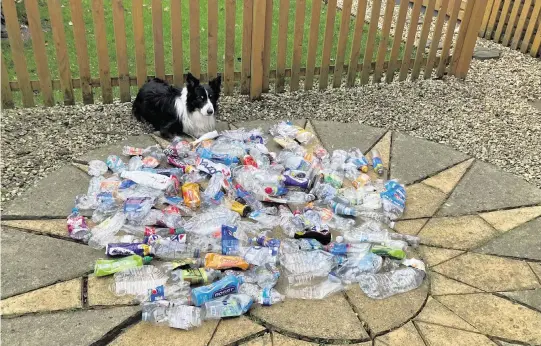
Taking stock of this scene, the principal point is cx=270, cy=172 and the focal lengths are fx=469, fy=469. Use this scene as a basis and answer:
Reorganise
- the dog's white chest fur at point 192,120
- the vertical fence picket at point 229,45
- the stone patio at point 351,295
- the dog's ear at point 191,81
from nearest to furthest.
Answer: the stone patio at point 351,295 < the dog's ear at point 191,81 < the dog's white chest fur at point 192,120 < the vertical fence picket at point 229,45

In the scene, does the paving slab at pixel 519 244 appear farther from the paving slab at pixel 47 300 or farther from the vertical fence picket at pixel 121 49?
the vertical fence picket at pixel 121 49

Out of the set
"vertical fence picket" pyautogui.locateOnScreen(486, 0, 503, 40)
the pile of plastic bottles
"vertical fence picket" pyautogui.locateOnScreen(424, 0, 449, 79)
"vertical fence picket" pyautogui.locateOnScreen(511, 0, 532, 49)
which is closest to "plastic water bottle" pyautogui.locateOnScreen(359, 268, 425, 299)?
the pile of plastic bottles

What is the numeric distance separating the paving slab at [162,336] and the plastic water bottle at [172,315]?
3cm

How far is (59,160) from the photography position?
4336 millimetres

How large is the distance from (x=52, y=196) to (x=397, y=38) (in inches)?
178

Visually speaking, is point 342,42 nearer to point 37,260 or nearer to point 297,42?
point 297,42

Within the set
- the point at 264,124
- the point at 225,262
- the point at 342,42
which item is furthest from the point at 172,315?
the point at 342,42

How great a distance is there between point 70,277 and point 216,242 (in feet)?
3.26

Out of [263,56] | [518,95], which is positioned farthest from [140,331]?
[518,95]

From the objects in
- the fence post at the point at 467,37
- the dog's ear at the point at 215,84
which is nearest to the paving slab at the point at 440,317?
the dog's ear at the point at 215,84

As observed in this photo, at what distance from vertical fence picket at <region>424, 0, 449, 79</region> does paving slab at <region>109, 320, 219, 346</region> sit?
5022 mm

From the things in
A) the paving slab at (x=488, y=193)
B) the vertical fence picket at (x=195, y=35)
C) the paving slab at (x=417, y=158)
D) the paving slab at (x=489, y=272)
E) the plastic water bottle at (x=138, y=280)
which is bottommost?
the plastic water bottle at (x=138, y=280)

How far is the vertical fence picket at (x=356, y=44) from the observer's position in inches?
225

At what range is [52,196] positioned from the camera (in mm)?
3799
